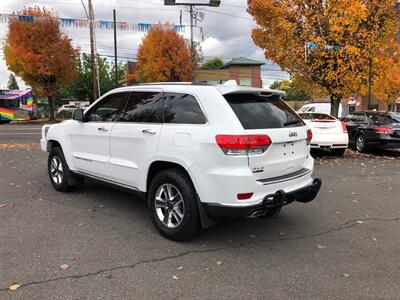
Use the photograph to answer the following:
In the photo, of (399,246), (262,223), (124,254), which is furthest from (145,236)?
(399,246)

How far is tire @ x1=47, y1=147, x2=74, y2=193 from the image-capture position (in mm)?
6498

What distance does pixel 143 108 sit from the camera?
501 centimetres

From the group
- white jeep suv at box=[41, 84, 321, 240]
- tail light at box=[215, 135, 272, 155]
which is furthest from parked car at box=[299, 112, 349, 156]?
tail light at box=[215, 135, 272, 155]

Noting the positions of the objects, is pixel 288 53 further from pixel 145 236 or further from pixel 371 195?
pixel 145 236

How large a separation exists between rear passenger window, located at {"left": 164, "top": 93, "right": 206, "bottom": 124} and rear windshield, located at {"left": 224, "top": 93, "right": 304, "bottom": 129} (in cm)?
37

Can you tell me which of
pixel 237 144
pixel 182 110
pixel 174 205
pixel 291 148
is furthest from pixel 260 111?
Answer: pixel 174 205

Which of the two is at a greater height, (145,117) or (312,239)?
(145,117)

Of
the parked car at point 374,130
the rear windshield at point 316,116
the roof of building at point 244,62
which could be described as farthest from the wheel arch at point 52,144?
the roof of building at point 244,62

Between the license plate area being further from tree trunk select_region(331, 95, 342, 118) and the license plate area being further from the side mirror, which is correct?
tree trunk select_region(331, 95, 342, 118)

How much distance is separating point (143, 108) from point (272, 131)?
1688 millimetres

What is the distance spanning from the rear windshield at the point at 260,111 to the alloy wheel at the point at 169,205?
1106 millimetres

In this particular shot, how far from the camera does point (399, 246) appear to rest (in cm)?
446

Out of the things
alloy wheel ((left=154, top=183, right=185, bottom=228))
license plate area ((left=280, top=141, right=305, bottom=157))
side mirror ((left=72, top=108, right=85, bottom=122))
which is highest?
side mirror ((left=72, top=108, right=85, bottom=122))

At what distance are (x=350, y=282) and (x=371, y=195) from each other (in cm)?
374
